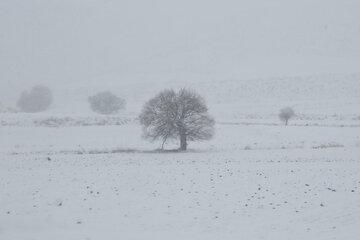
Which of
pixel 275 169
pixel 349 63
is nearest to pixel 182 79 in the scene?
pixel 349 63

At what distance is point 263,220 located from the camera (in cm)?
1499

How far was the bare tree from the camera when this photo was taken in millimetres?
35406

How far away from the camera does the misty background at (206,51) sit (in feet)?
405

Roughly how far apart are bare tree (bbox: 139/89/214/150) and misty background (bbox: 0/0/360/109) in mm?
79523

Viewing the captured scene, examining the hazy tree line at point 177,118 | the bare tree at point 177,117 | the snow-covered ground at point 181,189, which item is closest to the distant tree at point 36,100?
the snow-covered ground at point 181,189

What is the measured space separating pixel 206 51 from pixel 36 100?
67619mm

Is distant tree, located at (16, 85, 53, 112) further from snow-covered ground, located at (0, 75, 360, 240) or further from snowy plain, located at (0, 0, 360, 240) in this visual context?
snow-covered ground, located at (0, 75, 360, 240)

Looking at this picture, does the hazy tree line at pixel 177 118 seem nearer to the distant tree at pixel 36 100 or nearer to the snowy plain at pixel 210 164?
the snowy plain at pixel 210 164

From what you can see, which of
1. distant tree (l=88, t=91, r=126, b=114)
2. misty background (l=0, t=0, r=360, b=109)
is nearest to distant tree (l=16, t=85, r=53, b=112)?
misty background (l=0, t=0, r=360, b=109)

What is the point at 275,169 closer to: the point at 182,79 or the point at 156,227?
the point at 156,227

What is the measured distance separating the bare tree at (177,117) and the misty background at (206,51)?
79.5 meters

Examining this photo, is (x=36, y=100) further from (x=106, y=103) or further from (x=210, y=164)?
(x=210, y=164)

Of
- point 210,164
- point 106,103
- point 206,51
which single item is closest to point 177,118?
point 210,164

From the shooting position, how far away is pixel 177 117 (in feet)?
116
